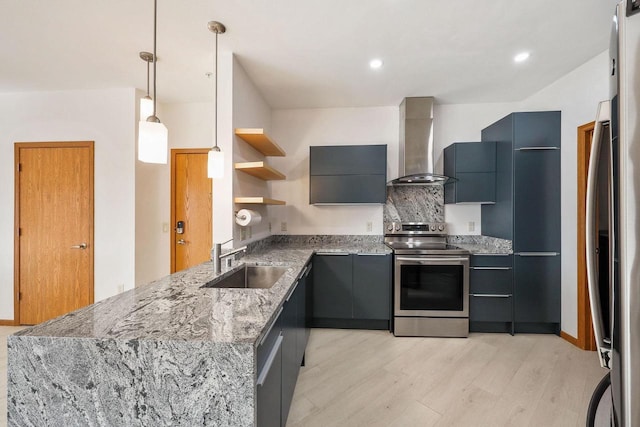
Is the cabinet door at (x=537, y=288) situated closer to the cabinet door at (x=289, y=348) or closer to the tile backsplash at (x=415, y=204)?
the tile backsplash at (x=415, y=204)

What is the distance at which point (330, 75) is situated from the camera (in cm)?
254

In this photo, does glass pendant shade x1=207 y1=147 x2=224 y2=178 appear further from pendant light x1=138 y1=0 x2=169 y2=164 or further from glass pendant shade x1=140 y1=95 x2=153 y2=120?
pendant light x1=138 y1=0 x2=169 y2=164

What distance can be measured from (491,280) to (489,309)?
0.95ft

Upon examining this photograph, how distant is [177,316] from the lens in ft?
3.23

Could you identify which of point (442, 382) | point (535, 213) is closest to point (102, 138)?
point (442, 382)

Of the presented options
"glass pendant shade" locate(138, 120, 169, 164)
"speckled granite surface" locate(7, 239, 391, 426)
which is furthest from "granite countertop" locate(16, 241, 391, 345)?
"glass pendant shade" locate(138, 120, 169, 164)

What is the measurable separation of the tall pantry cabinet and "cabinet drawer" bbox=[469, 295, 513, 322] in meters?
0.10

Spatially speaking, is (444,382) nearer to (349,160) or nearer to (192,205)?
(349,160)

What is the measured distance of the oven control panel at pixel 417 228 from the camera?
125 inches

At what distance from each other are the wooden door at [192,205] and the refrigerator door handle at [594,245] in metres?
3.28

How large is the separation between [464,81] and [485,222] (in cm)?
159

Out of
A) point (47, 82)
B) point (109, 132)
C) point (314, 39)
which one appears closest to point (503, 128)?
point (314, 39)

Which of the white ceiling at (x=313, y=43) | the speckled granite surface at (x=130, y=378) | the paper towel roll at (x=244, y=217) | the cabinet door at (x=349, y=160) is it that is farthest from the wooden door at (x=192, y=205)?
the speckled granite surface at (x=130, y=378)

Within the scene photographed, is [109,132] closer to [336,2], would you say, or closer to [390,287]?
[336,2]
